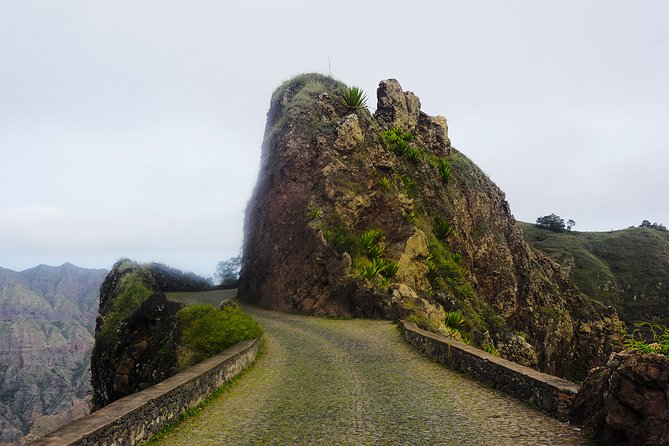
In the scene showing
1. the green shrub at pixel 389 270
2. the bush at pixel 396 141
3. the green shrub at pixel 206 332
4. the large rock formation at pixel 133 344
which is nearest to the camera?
the green shrub at pixel 206 332

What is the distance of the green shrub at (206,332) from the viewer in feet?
38.0

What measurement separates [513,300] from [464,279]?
768 cm

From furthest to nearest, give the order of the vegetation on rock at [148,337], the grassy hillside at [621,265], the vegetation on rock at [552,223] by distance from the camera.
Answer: the vegetation on rock at [552,223] → the grassy hillside at [621,265] → the vegetation on rock at [148,337]

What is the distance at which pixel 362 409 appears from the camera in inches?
301

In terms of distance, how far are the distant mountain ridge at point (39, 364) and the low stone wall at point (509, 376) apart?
97.4 m

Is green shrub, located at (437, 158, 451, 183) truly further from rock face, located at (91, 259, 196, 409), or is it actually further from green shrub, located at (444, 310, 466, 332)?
rock face, located at (91, 259, 196, 409)

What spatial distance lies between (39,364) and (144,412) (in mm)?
184256

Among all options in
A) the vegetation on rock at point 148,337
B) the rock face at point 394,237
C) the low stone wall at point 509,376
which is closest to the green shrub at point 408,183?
the rock face at point 394,237

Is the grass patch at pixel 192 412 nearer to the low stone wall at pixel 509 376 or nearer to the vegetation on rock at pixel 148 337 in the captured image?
the vegetation on rock at pixel 148 337

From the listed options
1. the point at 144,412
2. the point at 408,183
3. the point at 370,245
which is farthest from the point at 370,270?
the point at 144,412

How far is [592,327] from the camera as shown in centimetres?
3547

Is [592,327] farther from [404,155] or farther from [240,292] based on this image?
[240,292]

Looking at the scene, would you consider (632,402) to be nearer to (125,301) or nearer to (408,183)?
(125,301)

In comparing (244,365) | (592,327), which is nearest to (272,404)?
(244,365)
